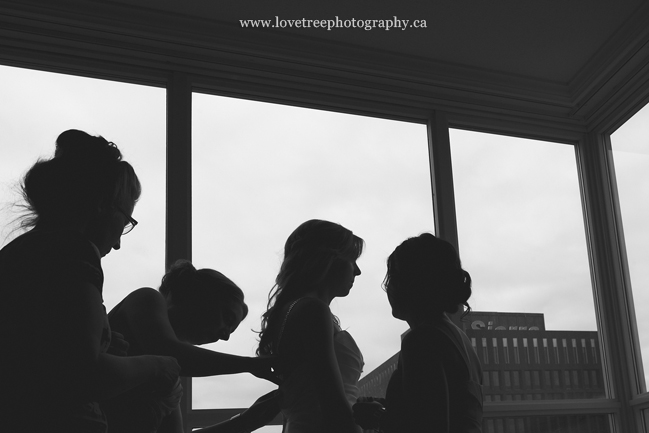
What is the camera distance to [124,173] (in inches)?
50.8

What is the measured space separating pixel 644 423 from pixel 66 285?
337 cm

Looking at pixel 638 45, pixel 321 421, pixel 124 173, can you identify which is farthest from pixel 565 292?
pixel 124 173

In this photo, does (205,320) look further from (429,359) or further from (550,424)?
(550,424)

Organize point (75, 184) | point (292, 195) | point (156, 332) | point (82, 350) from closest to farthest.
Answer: point (82, 350), point (75, 184), point (156, 332), point (292, 195)

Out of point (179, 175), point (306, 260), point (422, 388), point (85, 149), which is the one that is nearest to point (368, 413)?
point (422, 388)

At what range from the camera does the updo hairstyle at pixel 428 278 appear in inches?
68.4

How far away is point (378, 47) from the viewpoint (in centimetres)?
355

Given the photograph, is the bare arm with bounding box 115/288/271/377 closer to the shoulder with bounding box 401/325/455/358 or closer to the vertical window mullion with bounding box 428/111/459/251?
the shoulder with bounding box 401/325/455/358

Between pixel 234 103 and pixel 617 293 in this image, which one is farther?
pixel 617 293

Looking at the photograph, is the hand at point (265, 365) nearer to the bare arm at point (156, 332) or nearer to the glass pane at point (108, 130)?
the bare arm at point (156, 332)

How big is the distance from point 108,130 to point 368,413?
2.08 metres

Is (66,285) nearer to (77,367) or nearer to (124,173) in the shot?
(77,367)

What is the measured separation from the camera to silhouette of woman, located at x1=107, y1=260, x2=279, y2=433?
5.09ft

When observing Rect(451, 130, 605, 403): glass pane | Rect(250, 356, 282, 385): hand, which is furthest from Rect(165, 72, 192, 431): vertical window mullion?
Rect(451, 130, 605, 403): glass pane
